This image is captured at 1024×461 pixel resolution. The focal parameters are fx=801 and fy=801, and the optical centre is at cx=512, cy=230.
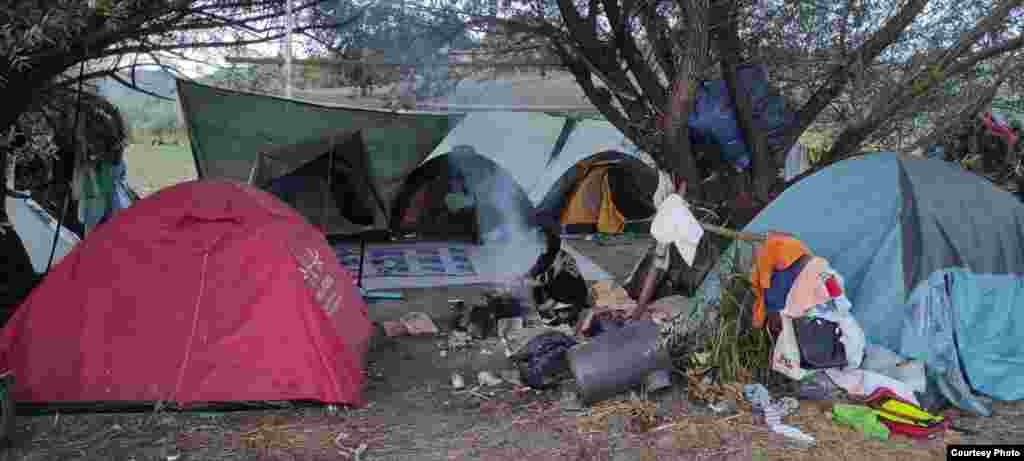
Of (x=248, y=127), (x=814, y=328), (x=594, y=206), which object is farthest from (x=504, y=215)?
(x=814, y=328)

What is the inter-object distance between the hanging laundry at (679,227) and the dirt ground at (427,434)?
0.98m

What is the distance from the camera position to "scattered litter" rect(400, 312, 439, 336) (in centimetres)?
710

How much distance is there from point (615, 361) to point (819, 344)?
1.24m

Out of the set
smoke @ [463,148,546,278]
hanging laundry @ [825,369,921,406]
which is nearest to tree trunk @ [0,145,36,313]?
smoke @ [463,148,546,278]

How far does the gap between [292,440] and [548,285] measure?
11.2 ft

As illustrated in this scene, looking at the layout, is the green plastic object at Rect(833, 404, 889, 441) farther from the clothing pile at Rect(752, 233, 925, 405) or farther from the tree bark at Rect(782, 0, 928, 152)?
the tree bark at Rect(782, 0, 928, 152)

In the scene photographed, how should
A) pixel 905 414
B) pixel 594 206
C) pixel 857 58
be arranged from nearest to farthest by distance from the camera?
1. pixel 905 414
2. pixel 857 58
3. pixel 594 206

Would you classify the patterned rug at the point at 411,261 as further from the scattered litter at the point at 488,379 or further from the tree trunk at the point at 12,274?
the scattered litter at the point at 488,379

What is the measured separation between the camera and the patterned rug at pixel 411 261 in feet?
31.6

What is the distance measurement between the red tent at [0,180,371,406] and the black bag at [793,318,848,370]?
2.82 metres

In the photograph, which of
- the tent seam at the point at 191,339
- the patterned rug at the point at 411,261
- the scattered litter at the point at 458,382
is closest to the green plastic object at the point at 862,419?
the scattered litter at the point at 458,382

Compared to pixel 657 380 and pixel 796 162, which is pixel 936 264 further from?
pixel 796 162

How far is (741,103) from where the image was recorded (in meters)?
6.90

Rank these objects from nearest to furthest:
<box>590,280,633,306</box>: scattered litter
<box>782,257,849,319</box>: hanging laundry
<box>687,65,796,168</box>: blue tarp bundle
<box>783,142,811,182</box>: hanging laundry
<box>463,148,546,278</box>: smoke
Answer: <box>782,257,849,319</box>: hanging laundry, <box>687,65,796,168</box>: blue tarp bundle, <box>590,280,633,306</box>: scattered litter, <box>463,148,546,278</box>: smoke, <box>783,142,811,182</box>: hanging laundry
